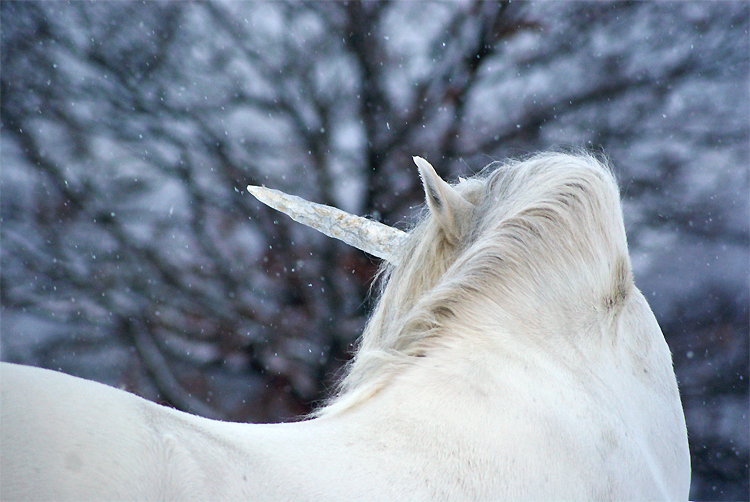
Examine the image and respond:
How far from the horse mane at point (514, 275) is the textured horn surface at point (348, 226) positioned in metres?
0.14

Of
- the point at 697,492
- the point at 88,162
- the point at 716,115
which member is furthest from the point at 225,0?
the point at 697,492

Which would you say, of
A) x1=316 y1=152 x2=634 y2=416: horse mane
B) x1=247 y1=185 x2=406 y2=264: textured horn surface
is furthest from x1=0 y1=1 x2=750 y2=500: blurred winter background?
x1=316 y1=152 x2=634 y2=416: horse mane

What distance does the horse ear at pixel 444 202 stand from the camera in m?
0.48

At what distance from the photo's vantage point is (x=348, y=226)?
714mm

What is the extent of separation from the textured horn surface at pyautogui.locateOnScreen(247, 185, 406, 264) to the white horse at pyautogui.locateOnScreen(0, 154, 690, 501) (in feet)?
0.36

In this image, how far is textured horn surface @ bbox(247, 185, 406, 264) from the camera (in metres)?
0.69

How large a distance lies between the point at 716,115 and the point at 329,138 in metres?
2.07

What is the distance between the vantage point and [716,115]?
2369mm

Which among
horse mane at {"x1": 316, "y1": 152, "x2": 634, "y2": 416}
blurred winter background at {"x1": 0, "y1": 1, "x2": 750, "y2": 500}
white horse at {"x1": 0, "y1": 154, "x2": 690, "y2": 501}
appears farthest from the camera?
blurred winter background at {"x1": 0, "y1": 1, "x2": 750, "y2": 500}

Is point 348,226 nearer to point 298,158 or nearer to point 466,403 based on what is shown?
point 466,403

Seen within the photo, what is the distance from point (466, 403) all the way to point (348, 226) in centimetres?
38

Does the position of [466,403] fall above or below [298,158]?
above

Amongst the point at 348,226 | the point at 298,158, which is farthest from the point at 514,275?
the point at 298,158

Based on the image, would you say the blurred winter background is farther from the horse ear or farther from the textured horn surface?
the horse ear
